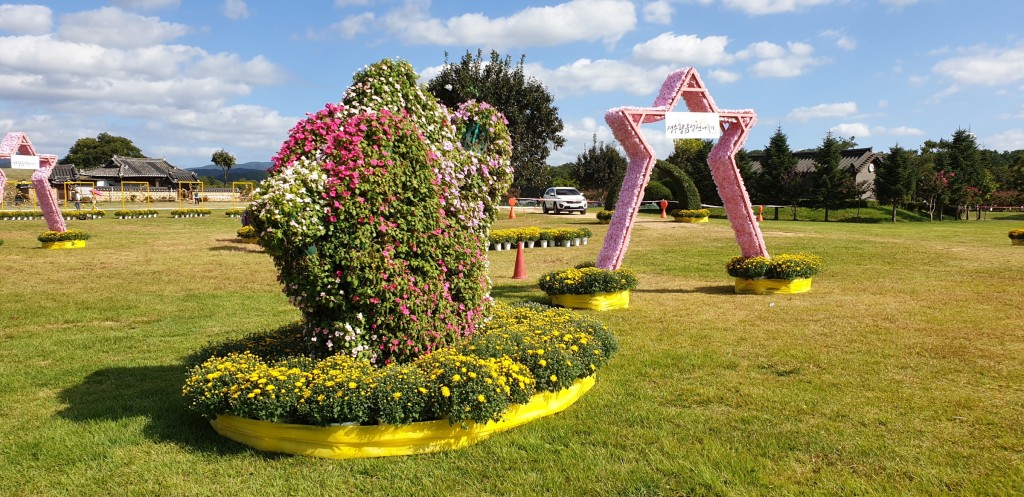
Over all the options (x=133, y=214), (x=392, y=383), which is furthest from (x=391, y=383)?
(x=133, y=214)

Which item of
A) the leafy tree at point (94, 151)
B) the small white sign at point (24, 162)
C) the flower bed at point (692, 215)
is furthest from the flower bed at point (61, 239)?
the leafy tree at point (94, 151)

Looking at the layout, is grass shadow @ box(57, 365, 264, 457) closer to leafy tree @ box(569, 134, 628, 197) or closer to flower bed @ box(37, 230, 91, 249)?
flower bed @ box(37, 230, 91, 249)

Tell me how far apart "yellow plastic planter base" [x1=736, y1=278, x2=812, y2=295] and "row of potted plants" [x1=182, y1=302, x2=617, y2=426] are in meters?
6.62

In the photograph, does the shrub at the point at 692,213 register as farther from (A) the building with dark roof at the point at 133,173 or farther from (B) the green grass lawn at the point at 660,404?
(A) the building with dark roof at the point at 133,173

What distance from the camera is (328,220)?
5230 mm

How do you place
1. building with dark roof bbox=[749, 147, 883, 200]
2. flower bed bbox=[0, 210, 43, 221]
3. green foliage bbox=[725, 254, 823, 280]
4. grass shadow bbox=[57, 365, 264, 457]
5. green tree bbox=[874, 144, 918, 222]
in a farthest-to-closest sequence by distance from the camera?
building with dark roof bbox=[749, 147, 883, 200] → green tree bbox=[874, 144, 918, 222] → flower bed bbox=[0, 210, 43, 221] → green foliage bbox=[725, 254, 823, 280] → grass shadow bbox=[57, 365, 264, 457]

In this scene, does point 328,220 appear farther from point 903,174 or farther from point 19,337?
point 903,174

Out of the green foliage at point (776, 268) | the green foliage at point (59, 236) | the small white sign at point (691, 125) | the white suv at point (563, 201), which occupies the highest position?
the small white sign at point (691, 125)

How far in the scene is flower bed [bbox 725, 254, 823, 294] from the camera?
1129 centimetres

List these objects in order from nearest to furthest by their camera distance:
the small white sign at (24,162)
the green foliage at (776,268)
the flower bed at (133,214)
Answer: the green foliage at (776,268) → the small white sign at (24,162) → the flower bed at (133,214)

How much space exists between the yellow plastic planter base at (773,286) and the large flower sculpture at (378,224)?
698 centimetres

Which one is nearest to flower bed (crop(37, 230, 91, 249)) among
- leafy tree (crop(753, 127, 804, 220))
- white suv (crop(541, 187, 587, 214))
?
white suv (crop(541, 187, 587, 214))

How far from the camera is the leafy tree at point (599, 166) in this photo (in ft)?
168

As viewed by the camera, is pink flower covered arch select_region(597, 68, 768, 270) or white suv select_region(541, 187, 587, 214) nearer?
pink flower covered arch select_region(597, 68, 768, 270)
